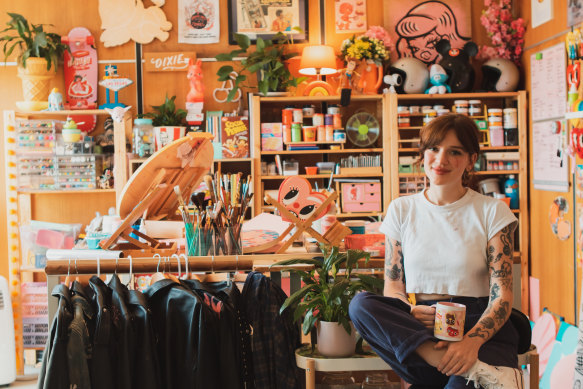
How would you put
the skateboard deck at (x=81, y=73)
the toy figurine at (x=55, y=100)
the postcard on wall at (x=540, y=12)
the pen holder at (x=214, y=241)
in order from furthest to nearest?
the skateboard deck at (x=81, y=73) → the toy figurine at (x=55, y=100) → the postcard on wall at (x=540, y=12) → the pen holder at (x=214, y=241)

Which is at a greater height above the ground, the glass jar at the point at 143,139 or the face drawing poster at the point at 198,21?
the face drawing poster at the point at 198,21

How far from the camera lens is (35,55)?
5.09 m

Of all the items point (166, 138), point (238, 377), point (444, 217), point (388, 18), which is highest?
point (388, 18)

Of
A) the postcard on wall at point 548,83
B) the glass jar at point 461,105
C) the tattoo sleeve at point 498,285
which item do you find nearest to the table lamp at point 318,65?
the glass jar at point 461,105

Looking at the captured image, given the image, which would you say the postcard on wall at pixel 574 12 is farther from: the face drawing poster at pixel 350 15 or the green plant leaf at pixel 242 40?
the green plant leaf at pixel 242 40

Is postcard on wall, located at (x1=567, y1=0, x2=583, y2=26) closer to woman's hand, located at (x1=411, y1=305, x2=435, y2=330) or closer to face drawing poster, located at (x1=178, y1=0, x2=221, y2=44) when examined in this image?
face drawing poster, located at (x1=178, y1=0, x2=221, y2=44)

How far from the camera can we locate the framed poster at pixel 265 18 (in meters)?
5.44

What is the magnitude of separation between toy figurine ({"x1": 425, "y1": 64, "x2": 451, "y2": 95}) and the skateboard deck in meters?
2.80

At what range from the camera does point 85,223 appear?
545 centimetres

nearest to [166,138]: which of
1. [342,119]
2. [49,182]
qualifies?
[49,182]

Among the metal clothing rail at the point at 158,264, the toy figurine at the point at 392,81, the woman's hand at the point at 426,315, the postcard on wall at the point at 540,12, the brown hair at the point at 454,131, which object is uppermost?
the postcard on wall at the point at 540,12

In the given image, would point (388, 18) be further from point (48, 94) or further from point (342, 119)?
point (48, 94)

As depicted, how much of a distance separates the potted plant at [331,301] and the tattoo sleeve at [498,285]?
374mm

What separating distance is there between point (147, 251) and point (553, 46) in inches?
134
